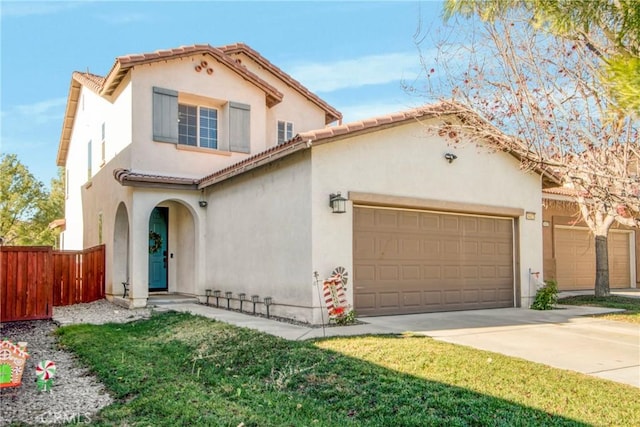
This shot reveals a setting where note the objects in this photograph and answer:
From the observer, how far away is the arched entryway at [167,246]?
622 inches

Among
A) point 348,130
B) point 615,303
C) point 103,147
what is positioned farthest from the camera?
point 103,147

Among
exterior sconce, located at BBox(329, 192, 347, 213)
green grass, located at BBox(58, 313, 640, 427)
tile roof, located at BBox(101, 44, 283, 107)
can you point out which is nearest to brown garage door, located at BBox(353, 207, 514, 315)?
exterior sconce, located at BBox(329, 192, 347, 213)

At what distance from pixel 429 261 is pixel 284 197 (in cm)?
363

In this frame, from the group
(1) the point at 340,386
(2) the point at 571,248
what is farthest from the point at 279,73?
(1) the point at 340,386

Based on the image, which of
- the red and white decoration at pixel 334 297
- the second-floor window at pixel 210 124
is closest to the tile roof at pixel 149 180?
the second-floor window at pixel 210 124

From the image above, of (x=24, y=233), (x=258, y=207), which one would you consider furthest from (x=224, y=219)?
(x=24, y=233)

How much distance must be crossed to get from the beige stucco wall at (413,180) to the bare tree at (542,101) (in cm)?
216

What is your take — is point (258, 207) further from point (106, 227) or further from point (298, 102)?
point (298, 102)

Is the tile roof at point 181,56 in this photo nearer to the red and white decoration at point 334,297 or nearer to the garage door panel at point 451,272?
the garage door panel at point 451,272

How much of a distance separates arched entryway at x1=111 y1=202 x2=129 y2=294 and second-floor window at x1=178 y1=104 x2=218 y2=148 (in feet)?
9.13

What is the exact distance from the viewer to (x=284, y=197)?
1062 centimetres

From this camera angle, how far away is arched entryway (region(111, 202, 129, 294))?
14.6m

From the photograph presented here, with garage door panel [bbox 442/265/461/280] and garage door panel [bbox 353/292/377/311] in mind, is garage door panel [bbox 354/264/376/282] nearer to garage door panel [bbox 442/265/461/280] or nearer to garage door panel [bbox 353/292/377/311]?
garage door panel [bbox 353/292/377/311]
